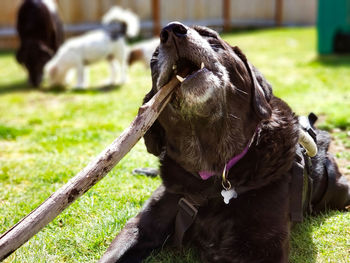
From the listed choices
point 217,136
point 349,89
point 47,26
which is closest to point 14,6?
point 47,26

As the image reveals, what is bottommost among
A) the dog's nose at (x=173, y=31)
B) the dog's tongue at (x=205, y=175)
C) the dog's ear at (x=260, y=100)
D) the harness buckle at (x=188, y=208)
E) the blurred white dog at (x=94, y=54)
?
the blurred white dog at (x=94, y=54)

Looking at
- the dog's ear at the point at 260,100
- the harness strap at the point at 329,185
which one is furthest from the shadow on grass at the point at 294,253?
the dog's ear at the point at 260,100

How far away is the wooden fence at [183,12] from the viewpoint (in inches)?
599

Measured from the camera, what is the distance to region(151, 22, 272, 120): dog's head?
271cm

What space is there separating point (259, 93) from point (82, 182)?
119cm

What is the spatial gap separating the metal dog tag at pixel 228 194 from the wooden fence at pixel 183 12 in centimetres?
1284

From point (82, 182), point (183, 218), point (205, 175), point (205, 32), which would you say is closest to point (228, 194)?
point (205, 175)

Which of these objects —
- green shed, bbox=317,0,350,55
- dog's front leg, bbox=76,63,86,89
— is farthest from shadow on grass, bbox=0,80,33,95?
green shed, bbox=317,0,350,55

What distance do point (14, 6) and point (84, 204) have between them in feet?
42.3

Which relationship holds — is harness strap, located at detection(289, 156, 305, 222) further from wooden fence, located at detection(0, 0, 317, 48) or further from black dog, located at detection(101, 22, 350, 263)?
wooden fence, located at detection(0, 0, 317, 48)

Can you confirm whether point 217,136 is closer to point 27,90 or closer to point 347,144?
point 347,144

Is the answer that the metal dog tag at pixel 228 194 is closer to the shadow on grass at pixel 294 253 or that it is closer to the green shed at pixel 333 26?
the shadow on grass at pixel 294 253

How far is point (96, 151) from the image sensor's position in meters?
5.12

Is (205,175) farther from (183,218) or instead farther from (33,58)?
(33,58)
